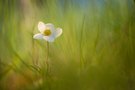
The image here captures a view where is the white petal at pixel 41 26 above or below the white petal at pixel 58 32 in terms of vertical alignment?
above

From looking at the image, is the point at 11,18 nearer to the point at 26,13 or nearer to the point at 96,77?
the point at 26,13

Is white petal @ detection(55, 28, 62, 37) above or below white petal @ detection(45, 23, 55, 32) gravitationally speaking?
below

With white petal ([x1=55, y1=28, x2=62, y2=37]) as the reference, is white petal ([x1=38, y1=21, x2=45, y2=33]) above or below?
above

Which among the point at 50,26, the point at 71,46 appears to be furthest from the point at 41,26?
the point at 71,46

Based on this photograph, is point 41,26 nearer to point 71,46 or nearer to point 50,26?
point 50,26
